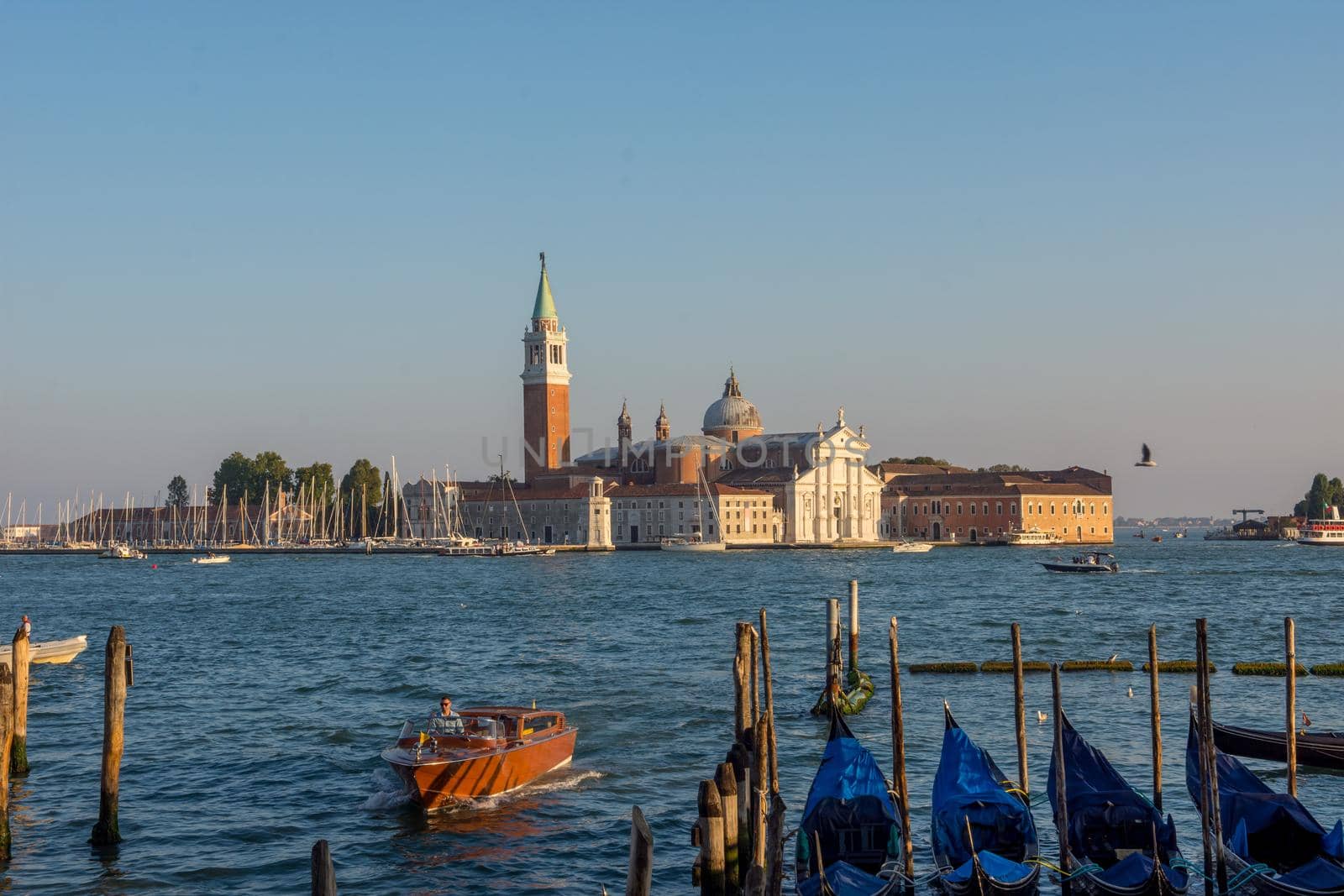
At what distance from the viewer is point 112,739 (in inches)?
543

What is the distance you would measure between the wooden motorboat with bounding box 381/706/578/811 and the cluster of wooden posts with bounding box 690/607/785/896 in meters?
2.63

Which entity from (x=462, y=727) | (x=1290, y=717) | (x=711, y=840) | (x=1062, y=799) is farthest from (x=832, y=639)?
(x=711, y=840)

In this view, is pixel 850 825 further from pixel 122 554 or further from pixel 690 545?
pixel 122 554

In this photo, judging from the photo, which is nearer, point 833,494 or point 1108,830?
point 1108,830

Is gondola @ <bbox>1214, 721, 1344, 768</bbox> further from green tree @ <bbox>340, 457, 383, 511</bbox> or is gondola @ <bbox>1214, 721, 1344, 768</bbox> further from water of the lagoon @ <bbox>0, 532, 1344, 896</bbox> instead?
green tree @ <bbox>340, 457, 383, 511</bbox>

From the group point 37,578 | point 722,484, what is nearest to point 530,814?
point 37,578

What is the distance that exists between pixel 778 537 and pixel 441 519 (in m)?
24.7

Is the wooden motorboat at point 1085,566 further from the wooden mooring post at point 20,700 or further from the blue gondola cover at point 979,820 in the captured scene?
the blue gondola cover at point 979,820

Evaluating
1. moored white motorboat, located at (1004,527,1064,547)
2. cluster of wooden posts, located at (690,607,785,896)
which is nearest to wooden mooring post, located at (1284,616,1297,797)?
cluster of wooden posts, located at (690,607,785,896)

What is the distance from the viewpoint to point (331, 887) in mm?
8367

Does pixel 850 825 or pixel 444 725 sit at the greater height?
pixel 444 725

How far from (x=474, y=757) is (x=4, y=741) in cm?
437

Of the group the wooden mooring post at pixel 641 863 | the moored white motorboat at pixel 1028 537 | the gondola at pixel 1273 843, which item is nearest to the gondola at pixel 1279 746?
the gondola at pixel 1273 843

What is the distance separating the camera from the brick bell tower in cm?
10644
